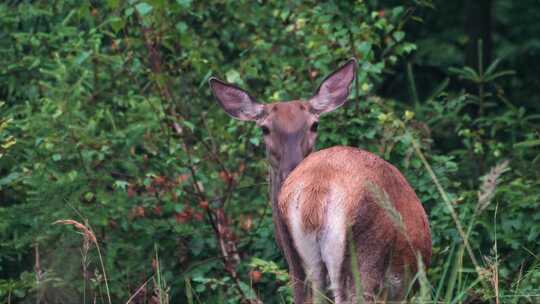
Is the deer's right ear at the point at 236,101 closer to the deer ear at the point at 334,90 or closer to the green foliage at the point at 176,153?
the green foliage at the point at 176,153

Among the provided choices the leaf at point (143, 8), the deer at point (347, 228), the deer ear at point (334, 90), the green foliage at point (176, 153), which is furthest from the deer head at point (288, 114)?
the deer at point (347, 228)

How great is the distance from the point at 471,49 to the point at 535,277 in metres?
7.12

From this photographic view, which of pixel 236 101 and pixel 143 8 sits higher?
pixel 143 8

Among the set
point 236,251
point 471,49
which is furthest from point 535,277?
point 471,49

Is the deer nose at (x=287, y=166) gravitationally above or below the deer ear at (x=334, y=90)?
below

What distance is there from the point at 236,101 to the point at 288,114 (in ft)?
1.88

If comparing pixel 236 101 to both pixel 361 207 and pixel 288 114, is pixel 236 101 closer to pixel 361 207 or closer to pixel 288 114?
pixel 288 114

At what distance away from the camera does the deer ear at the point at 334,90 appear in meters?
6.80

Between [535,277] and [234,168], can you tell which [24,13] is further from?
[535,277]

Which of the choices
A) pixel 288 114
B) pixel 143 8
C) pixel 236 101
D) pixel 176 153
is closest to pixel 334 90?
pixel 288 114

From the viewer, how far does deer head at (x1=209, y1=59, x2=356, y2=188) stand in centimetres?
630

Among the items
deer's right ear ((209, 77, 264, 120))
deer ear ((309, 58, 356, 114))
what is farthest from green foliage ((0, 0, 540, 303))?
deer ear ((309, 58, 356, 114))

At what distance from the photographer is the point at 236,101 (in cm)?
697

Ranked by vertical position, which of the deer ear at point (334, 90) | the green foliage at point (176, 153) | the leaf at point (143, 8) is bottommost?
the green foliage at point (176, 153)
